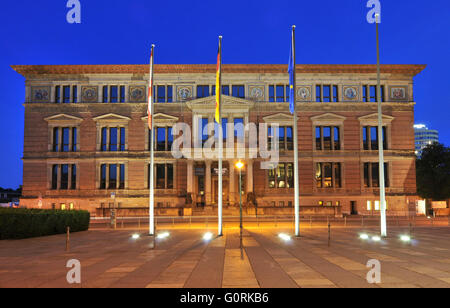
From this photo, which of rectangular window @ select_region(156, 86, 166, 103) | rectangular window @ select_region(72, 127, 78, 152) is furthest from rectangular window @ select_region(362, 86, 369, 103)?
rectangular window @ select_region(72, 127, 78, 152)

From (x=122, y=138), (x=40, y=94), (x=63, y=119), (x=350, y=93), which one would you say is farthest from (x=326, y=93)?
(x=40, y=94)

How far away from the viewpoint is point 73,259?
44.8ft

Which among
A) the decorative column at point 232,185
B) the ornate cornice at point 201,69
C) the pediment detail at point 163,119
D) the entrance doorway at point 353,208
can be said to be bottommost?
the entrance doorway at point 353,208

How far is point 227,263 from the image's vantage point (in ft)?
41.7

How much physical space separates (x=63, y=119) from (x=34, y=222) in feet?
90.1

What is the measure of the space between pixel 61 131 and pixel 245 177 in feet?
79.8

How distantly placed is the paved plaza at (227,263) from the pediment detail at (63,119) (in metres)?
29.0

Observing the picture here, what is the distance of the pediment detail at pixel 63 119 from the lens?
4603cm

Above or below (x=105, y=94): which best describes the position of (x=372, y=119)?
below

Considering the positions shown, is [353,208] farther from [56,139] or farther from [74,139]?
[56,139]

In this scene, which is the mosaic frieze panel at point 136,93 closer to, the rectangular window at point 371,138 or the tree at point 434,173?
the rectangular window at point 371,138

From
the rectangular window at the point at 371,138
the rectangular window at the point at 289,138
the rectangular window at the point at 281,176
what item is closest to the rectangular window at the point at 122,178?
the rectangular window at the point at 281,176
